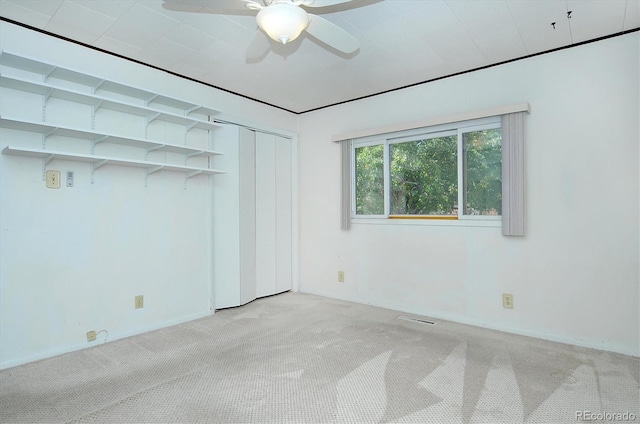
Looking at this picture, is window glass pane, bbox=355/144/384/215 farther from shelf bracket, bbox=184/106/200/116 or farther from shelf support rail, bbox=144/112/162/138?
shelf support rail, bbox=144/112/162/138

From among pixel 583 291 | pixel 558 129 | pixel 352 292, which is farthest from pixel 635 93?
pixel 352 292

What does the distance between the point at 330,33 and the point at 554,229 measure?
91.6 inches

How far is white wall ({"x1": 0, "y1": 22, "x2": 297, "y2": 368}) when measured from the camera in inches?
93.9

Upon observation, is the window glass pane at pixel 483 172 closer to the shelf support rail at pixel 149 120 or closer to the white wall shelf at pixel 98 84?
the white wall shelf at pixel 98 84

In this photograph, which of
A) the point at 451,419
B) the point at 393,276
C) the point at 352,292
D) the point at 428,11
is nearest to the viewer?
the point at 451,419

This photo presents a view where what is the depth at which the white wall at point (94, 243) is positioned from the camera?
2.38 meters

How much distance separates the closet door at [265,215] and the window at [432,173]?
1.02 metres

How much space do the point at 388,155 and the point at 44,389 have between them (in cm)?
344

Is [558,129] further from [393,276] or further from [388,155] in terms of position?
[393,276]

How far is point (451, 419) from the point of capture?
5.74 ft

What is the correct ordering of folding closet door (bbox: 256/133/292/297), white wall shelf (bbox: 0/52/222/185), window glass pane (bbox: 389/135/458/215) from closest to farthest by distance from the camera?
1. white wall shelf (bbox: 0/52/222/185)
2. window glass pane (bbox: 389/135/458/215)
3. folding closet door (bbox: 256/133/292/297)

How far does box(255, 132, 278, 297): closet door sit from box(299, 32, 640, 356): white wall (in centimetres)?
142

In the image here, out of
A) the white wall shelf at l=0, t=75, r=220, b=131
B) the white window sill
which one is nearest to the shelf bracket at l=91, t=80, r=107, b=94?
the white wall shelf at l=0, t=75, r=220, b=131

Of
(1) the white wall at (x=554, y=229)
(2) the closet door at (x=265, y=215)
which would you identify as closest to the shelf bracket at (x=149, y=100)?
(2) the closet door at (x=265, y=215)
